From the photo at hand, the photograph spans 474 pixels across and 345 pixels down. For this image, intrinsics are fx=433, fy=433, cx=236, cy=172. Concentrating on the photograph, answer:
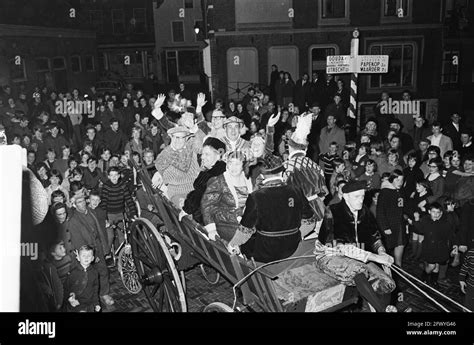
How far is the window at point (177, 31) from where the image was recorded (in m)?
22.0

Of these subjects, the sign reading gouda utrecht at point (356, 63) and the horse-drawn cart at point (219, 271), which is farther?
the sign reading gouda utrecht at point (356, 63)

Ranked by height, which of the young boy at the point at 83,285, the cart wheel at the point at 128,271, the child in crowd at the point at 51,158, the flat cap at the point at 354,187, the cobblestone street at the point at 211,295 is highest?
the flat cap at the point at 354,187

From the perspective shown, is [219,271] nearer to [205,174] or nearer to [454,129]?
[205,174]

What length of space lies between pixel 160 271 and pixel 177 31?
2021cm

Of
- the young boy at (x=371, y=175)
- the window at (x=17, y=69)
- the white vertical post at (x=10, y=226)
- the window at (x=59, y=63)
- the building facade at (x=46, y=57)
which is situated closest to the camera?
the white vertical post at (x=10, y=226)

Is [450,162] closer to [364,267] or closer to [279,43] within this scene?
[364,267]

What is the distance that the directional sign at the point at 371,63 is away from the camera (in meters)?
6.70

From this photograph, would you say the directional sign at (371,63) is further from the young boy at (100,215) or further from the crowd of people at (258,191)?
the young boy at (100,215)

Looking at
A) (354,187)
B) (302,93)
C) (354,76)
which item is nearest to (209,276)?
(354,187)

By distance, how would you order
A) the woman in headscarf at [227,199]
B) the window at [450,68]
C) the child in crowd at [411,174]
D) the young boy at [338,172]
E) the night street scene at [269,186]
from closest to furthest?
the night street scene at [269,186] → the woman in headscarf at [227,199] → the child in crowd at [411,174] → the young boy at [338,172] → the window at [450,68]

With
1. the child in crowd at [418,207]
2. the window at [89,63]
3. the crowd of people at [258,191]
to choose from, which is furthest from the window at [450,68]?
the window at [89,63]

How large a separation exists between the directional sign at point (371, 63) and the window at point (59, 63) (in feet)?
36.9

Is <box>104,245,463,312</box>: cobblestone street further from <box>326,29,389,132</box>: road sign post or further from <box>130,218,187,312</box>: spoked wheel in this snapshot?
<box>326,29,389,132</box>: road sign post

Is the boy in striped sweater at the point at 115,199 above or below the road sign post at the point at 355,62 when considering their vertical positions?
below
